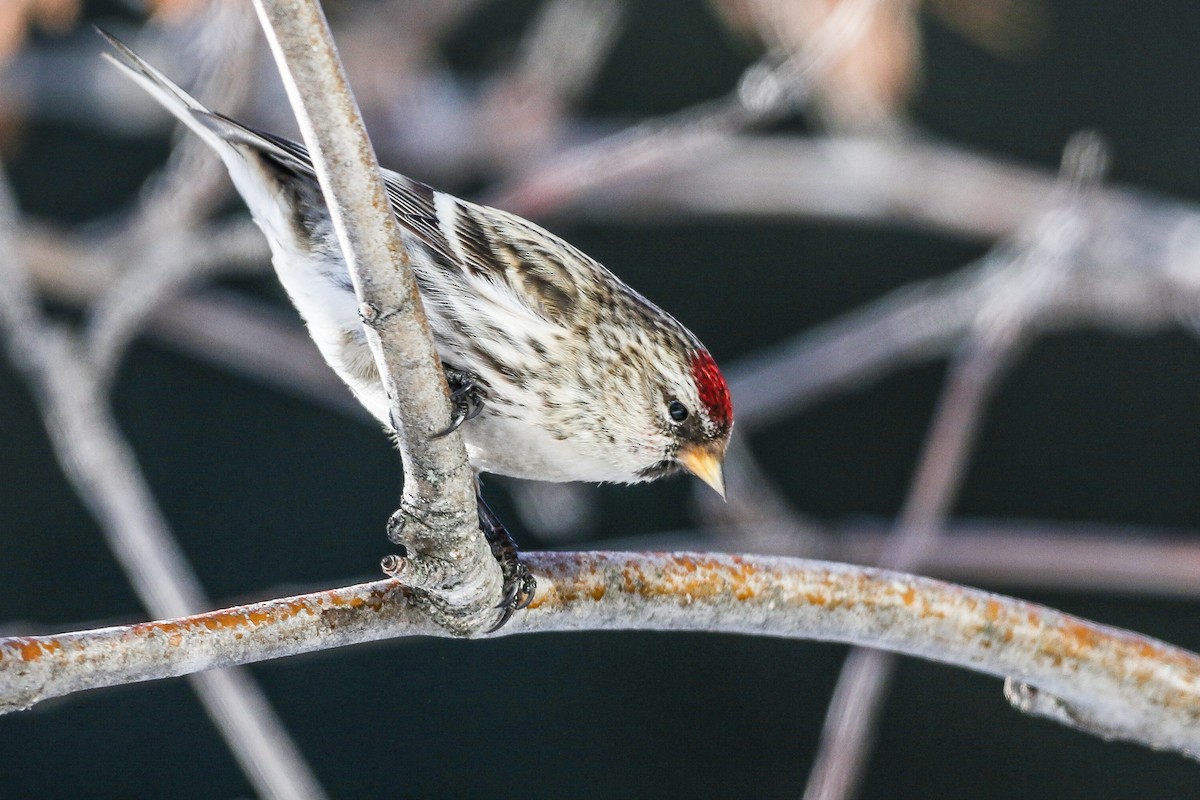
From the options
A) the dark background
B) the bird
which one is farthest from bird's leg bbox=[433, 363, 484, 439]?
the dark background

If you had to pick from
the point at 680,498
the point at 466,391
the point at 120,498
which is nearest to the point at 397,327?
the point at 466,391

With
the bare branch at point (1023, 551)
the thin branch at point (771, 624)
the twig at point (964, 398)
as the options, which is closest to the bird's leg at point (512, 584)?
the thin branch at point (771, 624)

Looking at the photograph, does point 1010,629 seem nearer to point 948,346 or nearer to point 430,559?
point 430,559

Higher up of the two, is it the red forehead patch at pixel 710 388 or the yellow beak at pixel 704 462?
the red forehead patch at pixel 710 388

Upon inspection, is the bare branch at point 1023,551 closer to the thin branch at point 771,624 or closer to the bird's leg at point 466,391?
the thin branch at point 771,624

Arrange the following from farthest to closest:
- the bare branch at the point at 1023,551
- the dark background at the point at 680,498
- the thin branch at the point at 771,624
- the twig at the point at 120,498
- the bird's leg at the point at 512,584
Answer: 1. the dark background at the point at 680,498
2. the bare branch at the point at 1023,551
3. the twig at the point at 120,498
4. the bird's leg at the point at 512,584
5. the thin branch at the point at 771,624

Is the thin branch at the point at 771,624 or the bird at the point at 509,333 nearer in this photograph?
the thin branch at the point at 771,624

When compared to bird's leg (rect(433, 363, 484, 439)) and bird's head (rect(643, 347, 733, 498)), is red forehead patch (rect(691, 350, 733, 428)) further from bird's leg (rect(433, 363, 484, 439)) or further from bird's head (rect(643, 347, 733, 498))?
bird's leg (rect(433, 363, 484, 439))
